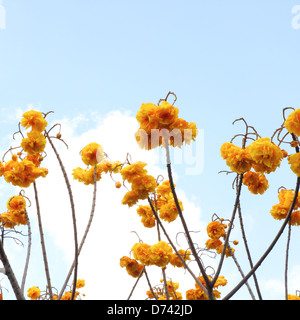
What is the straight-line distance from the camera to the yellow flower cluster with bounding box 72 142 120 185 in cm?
253

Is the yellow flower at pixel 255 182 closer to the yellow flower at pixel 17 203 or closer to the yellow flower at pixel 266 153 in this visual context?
the yellow flower at pixel 266 153

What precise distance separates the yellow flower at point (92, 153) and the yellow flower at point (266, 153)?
1070 mm

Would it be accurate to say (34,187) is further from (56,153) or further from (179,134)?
(179,134)

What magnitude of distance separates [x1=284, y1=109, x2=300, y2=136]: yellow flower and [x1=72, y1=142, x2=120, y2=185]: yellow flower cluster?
1.16m

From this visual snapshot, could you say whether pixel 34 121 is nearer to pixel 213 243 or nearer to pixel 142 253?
pixel 142 253

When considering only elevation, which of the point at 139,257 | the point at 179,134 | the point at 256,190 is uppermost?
the point at 179,134

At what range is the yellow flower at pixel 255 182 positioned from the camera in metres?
2.29

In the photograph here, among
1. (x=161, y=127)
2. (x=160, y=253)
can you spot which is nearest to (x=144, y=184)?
(x=161, y=127)

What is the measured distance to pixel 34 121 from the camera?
236 cm
